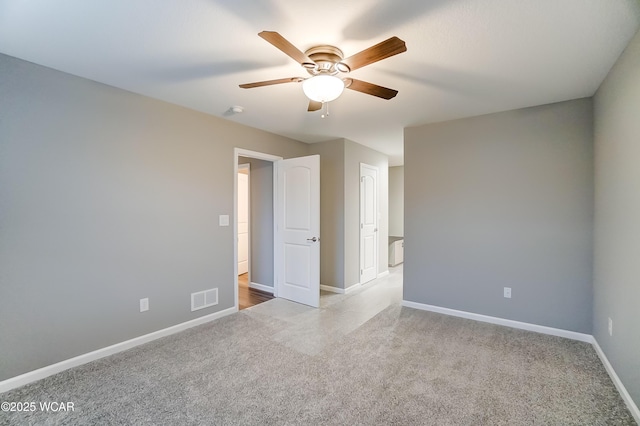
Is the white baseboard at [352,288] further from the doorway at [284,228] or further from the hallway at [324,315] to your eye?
the doorway at [284,228]

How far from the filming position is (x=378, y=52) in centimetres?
161

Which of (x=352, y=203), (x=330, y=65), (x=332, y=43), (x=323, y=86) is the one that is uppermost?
(x=332, y=43)

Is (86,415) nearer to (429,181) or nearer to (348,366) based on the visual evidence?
(348,366)

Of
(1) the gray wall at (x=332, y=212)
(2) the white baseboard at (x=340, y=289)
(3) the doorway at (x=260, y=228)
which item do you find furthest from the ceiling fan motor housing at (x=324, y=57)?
(2) the white baseboard at (x=340, y=289)

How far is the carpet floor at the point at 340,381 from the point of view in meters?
1.84

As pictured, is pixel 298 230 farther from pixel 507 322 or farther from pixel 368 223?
pixel 507 322

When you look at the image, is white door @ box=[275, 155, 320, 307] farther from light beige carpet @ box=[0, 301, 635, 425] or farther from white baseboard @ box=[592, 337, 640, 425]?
white baseboard @ box=[592, 337, 640, 425]

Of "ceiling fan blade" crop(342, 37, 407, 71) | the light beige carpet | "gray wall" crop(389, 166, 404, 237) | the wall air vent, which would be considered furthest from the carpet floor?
"gray wall" crop(389, 166, 404, 237)

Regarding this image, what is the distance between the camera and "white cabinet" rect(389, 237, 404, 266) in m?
6.65

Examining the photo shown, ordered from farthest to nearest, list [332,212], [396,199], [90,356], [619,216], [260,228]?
[396,199], [260,228], [332,212], [90,356], [619,216]

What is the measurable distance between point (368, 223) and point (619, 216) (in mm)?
3291

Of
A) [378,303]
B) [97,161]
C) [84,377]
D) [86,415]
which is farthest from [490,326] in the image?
[97,161]

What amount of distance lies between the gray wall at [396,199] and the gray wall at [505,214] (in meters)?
3.53

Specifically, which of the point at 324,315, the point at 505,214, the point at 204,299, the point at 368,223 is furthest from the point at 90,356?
the point at 505,214
